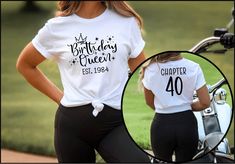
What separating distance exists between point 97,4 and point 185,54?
1.43 ft

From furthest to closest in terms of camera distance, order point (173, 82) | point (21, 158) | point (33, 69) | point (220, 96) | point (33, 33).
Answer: point (33, 33)
point (21, 158)
point (33, 69)
point (220, 96)
point (173, 82)

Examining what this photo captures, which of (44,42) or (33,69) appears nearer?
(44,42)

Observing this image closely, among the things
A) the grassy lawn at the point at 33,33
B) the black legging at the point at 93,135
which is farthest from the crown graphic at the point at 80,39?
the grassy lawn at the point at 33,33

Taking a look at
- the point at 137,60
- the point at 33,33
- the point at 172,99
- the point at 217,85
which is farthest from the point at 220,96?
the point at 33,33

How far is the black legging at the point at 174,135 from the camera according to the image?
5.55ft

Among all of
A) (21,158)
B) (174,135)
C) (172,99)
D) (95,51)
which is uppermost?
(95,51)

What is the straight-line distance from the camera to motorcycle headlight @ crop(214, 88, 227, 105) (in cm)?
176

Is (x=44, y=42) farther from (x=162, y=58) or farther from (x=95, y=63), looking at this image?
(x=162, y=58)

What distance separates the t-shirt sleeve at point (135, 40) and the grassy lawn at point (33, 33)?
9.61 ft

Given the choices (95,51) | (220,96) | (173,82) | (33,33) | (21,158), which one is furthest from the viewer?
(33,33)

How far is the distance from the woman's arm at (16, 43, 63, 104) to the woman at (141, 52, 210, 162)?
53 centimetres

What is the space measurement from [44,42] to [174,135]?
0.60 m

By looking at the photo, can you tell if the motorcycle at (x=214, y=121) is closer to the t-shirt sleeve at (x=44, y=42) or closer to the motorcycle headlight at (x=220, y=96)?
the motorcycle headlight at (x=220, y=96)

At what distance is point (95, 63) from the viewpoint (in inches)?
74.9
